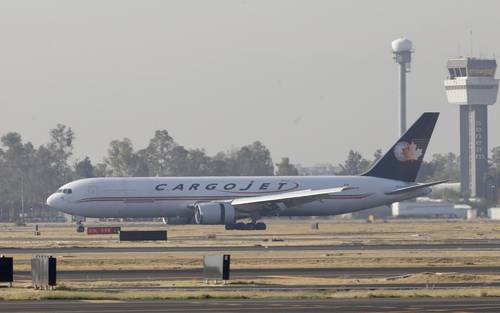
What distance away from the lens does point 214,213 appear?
99.6 meters

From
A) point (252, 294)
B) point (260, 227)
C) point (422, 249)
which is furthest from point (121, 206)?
point (252, 294)

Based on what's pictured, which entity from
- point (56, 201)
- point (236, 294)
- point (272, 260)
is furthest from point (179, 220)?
point (236, 294)

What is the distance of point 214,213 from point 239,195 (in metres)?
4.49

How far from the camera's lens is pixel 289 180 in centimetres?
10575

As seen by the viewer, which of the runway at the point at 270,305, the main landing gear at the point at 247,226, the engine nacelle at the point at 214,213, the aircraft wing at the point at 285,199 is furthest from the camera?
the main landing gear at the point at 247,226

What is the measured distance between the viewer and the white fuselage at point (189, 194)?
101625 millimetres

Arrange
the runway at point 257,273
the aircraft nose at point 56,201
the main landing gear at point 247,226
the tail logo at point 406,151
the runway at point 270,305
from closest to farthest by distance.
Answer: the runway at point 270,305, the runway at point 257,273, the main landing gear at point 247,226, the aircraft nose at point 56,201, the tail logo at point 406,151

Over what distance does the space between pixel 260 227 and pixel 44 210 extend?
8936 cm

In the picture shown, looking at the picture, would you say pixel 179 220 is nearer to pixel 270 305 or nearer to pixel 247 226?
pixel 247 226

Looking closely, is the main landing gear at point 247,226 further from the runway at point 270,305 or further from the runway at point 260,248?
the runway at point 270,305

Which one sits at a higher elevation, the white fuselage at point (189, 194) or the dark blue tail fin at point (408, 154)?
the dark blue tail fin at point (408, 154)

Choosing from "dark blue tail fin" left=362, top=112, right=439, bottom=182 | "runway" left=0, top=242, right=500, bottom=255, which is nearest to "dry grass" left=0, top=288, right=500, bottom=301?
"runway" left=0, top=242, right=500, bottom=255

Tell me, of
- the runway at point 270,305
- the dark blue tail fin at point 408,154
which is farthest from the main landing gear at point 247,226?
the runway at point 270,305

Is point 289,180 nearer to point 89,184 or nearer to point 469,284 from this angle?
point 89,184
